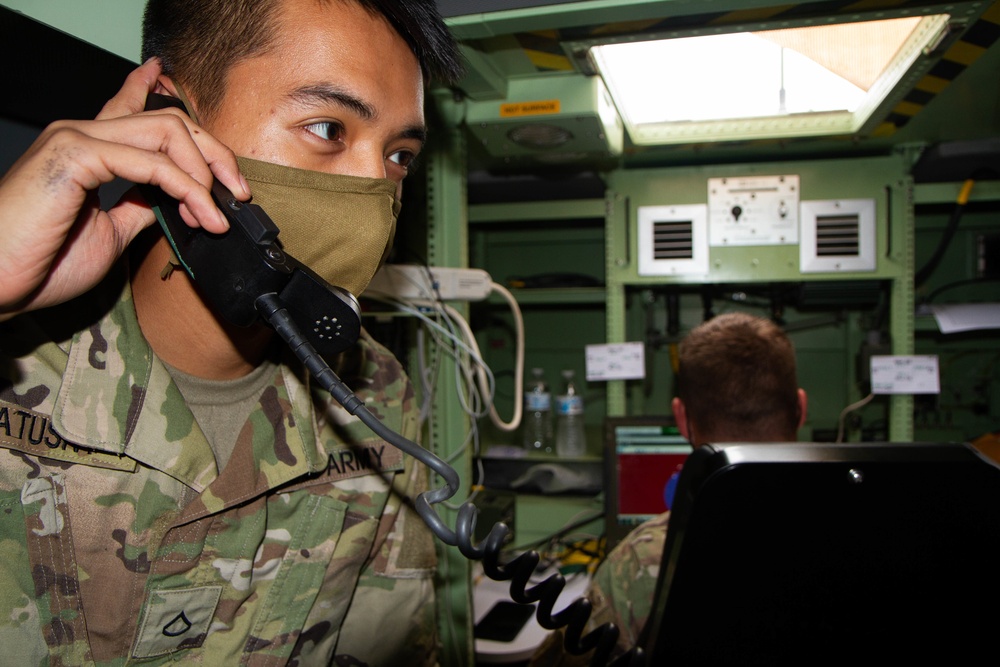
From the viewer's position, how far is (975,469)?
708 mm

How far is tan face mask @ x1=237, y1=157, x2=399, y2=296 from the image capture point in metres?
0.76

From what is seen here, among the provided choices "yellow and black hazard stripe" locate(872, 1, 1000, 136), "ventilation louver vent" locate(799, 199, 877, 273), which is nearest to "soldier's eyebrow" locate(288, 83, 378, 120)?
"yellow and black hazard stripe" locate(872, 1, 1000, 136)

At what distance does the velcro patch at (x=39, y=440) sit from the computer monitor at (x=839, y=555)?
76 centimetres

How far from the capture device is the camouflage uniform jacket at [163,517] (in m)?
0.77

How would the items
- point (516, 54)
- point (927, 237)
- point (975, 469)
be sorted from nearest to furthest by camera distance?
point (975, 469) < point (516, 54) < point (927, 237)

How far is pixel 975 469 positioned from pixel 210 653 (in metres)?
1.03

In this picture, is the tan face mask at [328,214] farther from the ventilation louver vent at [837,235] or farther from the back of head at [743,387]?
the ventilation louver vent at [837,235]

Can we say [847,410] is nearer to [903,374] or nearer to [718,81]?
[903,374]

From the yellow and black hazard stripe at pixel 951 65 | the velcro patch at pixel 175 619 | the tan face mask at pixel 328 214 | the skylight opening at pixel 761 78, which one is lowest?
the velcro patch at pixel 175 619

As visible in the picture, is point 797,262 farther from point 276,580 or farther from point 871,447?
Result: point 276,580

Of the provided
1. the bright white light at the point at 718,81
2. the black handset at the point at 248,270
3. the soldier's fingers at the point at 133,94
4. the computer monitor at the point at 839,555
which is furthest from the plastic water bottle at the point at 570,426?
the soldier's fingers at the point at 133,94

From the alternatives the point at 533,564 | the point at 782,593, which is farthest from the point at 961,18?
the point at 533,564

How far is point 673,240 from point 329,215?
1565mm

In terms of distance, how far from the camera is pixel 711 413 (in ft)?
4.73
